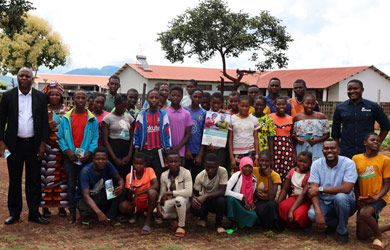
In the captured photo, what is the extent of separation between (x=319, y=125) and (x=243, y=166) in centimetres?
132

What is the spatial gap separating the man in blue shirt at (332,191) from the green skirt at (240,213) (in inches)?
28.4

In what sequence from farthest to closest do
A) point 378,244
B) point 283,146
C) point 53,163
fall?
point 283,146
point 53,163
point 378,244

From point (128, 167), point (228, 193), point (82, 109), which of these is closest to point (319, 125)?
point (228, 193)

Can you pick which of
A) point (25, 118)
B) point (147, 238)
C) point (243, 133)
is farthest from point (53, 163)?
point (243, 133)

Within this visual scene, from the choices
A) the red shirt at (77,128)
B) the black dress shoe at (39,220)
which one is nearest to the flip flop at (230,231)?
the red shirt at (77,128)

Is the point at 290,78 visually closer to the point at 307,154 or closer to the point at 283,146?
the point at 283,146

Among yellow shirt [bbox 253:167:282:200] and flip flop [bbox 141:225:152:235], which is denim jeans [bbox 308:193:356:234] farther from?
flip flop [bbox 141:225:152:235]

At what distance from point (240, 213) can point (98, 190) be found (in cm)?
190

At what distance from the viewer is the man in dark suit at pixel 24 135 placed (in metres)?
4.86

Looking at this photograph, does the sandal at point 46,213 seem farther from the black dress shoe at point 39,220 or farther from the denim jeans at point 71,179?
the denim jeans at point 71,179

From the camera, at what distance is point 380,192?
14.9ft

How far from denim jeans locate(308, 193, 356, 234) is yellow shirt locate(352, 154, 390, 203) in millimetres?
238

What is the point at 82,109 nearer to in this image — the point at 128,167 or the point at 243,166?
the point at 128,167

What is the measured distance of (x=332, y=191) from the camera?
4633mm
